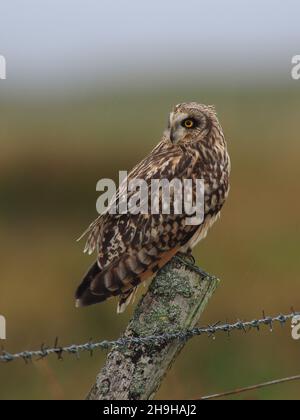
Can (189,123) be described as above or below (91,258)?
below

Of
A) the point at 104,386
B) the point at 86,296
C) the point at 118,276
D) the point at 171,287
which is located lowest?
the point at 104,386

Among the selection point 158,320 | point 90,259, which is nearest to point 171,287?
point 158,320

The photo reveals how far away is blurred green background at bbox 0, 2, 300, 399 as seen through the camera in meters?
9.00

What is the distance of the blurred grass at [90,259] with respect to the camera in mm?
9008

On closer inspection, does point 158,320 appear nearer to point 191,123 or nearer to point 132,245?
point 132,245

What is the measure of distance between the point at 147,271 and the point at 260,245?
21.8 feet

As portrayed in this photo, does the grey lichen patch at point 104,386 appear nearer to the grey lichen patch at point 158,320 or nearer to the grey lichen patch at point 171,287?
the grey lichen patch at point 158,320

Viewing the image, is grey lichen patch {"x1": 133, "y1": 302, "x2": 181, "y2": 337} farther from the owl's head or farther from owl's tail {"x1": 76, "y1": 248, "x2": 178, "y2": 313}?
the owl's head

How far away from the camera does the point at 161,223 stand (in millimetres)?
5953

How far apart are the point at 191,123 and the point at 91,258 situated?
4993 mm

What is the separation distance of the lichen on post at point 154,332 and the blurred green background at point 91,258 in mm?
856

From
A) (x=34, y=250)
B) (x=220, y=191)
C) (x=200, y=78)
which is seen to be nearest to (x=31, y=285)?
(x=34, y=250)

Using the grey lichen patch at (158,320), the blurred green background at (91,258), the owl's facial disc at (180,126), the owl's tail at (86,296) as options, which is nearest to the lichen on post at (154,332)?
the grey lichen patch at (158,320)
